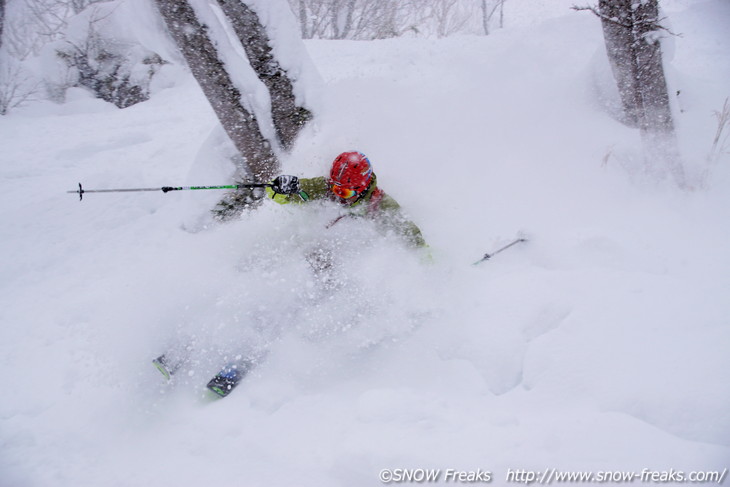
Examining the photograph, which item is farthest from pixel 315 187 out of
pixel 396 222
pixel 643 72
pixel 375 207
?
pixel 643 72

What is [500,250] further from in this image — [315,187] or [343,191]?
[315,187]

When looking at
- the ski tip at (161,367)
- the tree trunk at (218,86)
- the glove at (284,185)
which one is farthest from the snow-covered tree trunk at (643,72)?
the ski tip at (161,367)

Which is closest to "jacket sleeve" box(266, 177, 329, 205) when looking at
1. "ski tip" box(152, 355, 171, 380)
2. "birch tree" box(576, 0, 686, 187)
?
"ski tip" box(152, 355, 171, 380)

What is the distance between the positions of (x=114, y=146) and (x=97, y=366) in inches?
183

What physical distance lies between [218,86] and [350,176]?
6.46 feet

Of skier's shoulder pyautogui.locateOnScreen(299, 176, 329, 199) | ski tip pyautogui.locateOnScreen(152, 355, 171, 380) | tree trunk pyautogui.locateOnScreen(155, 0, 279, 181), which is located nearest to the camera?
ski tip pyautogui.locateOnScreen(152, 355, 171, 380)

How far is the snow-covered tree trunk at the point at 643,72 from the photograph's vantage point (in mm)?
4277

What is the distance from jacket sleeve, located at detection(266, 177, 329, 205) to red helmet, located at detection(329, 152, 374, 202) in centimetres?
27

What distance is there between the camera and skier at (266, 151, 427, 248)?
413 centimetres

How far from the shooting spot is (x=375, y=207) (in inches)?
174

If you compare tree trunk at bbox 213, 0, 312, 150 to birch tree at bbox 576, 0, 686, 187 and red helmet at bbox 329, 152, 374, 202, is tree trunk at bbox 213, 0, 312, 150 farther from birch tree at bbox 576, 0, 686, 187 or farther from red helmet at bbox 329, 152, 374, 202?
birch tree at bbox 576, 0, 686, 187

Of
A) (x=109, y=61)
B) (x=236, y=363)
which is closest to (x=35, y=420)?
(x=236, y=363)

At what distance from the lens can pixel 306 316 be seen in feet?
13.4

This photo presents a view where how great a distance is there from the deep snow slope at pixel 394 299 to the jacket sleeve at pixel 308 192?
306 millimetres
